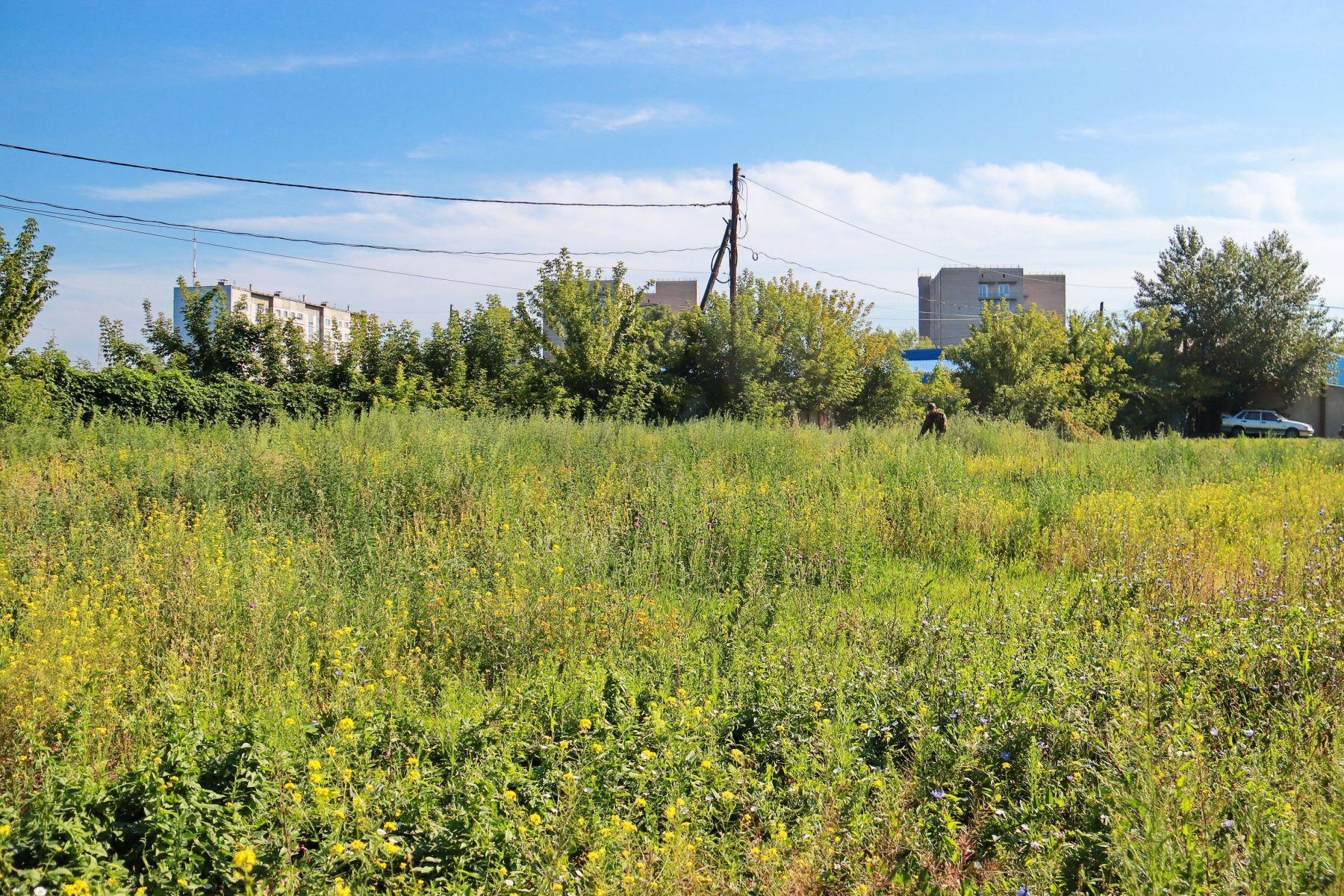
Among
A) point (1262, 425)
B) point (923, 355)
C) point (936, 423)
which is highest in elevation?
point (923, 355)

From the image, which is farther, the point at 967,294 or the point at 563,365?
the point at 967,294

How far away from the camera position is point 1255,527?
32.3ft

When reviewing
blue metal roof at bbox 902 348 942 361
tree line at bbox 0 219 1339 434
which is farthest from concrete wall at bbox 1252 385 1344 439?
tree line at bbox 0 219 1339 434

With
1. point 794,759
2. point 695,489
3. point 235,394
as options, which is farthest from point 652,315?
point 794,759

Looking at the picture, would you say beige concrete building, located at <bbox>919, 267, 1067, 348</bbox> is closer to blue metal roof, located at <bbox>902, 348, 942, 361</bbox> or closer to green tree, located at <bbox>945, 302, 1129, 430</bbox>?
blue metal roof, located at <bbox>902, 348, 942, 361</bbox>

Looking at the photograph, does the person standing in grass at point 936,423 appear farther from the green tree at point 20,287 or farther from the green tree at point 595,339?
the green tree at point 20,287

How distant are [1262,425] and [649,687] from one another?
4598 cm

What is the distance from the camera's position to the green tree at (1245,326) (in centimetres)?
4134

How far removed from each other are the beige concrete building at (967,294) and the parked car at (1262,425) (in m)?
32.5

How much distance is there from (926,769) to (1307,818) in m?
1.44

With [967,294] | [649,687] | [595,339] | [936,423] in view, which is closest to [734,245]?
[595,339]

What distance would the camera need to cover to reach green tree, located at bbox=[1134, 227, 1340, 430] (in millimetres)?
41344

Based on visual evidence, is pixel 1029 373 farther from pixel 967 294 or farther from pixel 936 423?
pixel 967 294

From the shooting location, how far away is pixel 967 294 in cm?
8094
